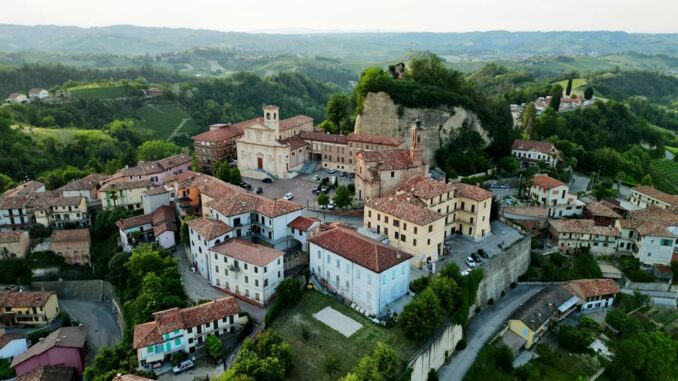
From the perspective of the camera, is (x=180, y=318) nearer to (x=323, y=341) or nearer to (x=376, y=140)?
(x=323, y=341)

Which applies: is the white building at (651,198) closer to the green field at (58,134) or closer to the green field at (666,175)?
the green field at (666,175)

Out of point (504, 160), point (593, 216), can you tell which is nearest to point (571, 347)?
point (593, 216)

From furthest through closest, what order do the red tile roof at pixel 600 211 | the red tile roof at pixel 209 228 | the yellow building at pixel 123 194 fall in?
the yellow building at pixel 123 194
the red tile roof at pixel 600 211
the red tile roof at pixel 209 228

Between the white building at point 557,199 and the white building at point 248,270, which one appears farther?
the white building at point 557,199

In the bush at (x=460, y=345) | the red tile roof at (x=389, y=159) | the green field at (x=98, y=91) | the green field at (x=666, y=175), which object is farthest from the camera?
the green field at (x=98, y=91)

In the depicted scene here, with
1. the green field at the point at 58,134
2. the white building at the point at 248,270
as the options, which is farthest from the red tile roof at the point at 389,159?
the green field at the point at 58,134

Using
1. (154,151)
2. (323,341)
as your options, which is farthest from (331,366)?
(154,151)
